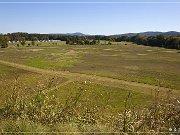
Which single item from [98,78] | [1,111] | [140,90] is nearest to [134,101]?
[140,90]

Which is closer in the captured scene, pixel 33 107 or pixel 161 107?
pixel 161 107

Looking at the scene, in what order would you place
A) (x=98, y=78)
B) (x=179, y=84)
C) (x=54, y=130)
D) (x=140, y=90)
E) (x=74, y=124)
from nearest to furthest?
(x=54, y=130), (x=74, y=124), (x=140, y=90), (x=179, y=84), (x=98, y=78)

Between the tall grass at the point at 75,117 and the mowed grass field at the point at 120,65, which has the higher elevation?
the tall grass at the point at 75,117

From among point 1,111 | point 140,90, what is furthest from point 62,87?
point 1,111

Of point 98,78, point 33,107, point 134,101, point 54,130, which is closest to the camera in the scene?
point 54,130

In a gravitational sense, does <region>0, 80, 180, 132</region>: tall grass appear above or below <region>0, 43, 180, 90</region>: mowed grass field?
above

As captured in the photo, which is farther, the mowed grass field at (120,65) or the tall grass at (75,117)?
the mowed grass field at (120,65)

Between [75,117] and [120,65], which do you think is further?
[120,65]

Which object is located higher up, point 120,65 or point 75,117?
point 75,117

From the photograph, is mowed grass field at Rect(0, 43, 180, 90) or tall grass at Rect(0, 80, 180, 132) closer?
tall grass at Rect(0, 80, 180, 132)

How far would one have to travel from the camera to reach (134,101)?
105 feet

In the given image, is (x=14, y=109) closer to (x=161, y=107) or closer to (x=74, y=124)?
(x=74, y=124)

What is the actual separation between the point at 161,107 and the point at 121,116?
1.00 metres

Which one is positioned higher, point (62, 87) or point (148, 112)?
point (148, 112)
